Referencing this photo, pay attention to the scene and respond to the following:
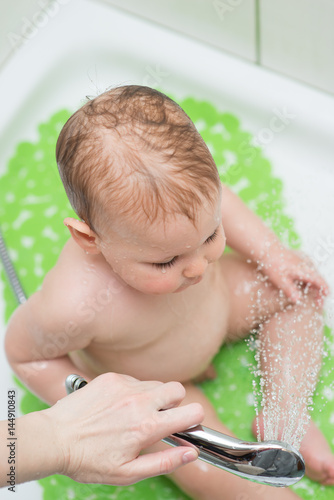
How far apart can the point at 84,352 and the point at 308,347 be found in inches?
13.3

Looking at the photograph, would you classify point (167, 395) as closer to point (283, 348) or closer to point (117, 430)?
point (117, 430)

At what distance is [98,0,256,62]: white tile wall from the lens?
1312 millimetres

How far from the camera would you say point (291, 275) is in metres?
1.07

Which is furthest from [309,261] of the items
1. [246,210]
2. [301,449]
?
[301,449]

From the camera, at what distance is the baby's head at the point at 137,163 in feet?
2.35

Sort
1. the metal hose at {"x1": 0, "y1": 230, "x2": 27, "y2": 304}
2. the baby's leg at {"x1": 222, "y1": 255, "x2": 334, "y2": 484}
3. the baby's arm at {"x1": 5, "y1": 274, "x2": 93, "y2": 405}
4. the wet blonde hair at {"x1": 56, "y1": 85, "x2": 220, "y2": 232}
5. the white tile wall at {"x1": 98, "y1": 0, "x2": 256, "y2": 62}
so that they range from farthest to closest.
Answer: the white tile wall at {"x1": 98, "y1": 0, "x2": 256, "y2": 62} < the metal hose at {"x1": 0, "y1": 230, "x2": 27, "y2": 304} < the baby's leg at {"x1": 222, "y1": 255, "x2": 334, "y2": 484} < the baby's arm at {"x1": 5, "y1": 274, "x2": 93, "y2": 405} < the wet blonde hair at {"x1": 56, "y1": 85, "x2": 220, "y2": 232}

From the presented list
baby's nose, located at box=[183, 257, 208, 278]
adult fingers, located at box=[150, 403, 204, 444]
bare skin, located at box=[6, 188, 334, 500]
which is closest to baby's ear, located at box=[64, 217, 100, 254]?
bare skin, located at box=[6, 188, 334, 500]

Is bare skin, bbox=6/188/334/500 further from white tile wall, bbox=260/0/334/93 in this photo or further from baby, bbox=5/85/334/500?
white tile wall, bbox=260/0/334/93

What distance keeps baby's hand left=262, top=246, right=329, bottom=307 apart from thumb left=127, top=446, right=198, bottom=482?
0.39 metres

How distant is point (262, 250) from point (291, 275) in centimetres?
6

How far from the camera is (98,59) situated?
54.1 inches

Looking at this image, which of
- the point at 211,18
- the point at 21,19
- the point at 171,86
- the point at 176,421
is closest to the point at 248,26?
the point at 211,18

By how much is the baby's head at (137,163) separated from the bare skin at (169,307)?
0.06 feet

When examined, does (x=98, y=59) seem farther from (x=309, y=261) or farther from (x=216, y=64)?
(x=309, y=261)
